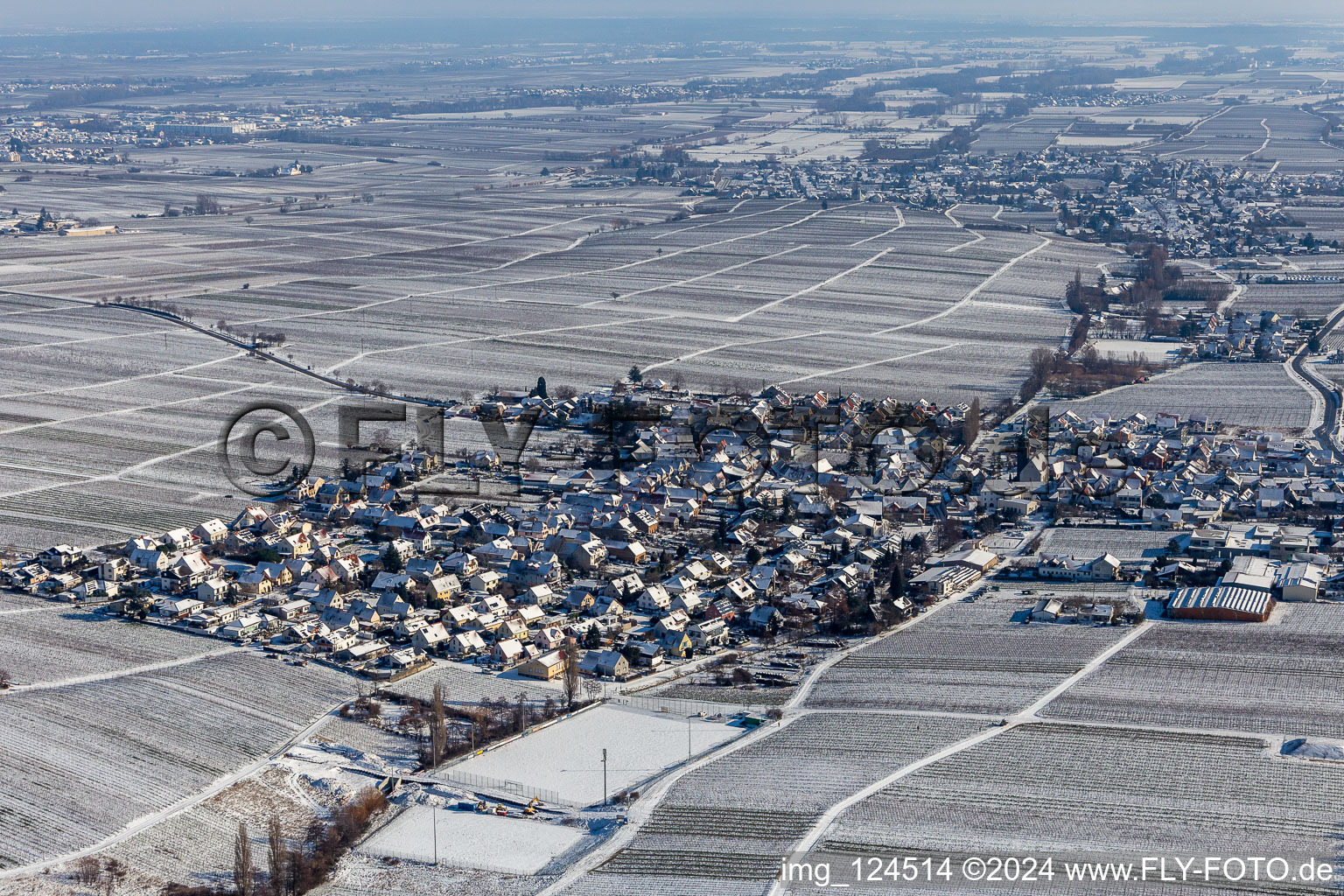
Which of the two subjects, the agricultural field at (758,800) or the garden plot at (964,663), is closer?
the agricultural field at (758,800)

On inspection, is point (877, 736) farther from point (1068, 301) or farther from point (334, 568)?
point (1068, 301)

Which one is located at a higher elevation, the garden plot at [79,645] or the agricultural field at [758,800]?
the garden plot at [79,645]

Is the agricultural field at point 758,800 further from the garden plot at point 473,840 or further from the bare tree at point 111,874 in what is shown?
the bare tree at point 111,874

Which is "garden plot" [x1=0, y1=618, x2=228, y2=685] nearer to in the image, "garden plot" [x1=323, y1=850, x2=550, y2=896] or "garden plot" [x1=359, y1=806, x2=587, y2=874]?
"garden plot" [x1=359, y1=806, x2=587, y2=874]

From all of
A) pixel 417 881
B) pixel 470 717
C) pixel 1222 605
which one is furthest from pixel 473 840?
pixel 1222 605

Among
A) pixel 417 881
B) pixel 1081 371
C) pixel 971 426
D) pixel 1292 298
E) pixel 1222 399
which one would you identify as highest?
pixel 1292 298

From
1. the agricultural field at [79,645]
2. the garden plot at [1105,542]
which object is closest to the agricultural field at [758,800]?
the garden plot at [1105,542]

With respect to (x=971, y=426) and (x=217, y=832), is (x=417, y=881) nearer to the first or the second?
(x=217, y=832)
